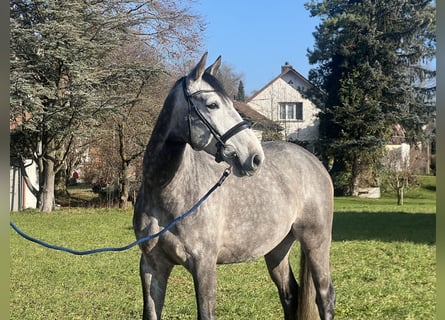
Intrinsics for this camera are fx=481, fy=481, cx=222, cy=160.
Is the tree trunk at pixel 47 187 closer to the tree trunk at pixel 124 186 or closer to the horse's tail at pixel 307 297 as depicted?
the tree trunk at pixel 124 186

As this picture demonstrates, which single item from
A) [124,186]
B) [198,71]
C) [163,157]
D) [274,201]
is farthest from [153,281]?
[124,186]

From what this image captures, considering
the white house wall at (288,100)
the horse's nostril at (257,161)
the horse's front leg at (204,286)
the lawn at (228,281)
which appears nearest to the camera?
the horse's nostril at (257,161)

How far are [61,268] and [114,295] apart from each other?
2366 mm

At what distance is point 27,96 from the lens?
14.9 meters

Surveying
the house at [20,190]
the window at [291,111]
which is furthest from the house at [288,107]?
the house at [20,190]

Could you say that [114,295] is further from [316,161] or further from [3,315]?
[3,315]

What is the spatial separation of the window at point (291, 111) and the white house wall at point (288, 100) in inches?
11.7

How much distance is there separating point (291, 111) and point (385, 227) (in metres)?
23.6

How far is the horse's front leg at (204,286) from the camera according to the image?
2746 mm

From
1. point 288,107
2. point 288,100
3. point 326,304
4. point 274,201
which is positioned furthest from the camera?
point 288,107

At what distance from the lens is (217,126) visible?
257 centimetres

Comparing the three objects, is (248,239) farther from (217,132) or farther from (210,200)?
(217,132)

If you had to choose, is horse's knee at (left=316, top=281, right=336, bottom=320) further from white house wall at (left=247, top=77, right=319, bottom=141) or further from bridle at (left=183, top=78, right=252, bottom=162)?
white house wall at (left=247, top=77, right=319, bottom=141)

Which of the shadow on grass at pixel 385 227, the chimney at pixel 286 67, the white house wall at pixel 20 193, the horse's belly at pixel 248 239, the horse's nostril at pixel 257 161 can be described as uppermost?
the chimney at pixel 286 67
